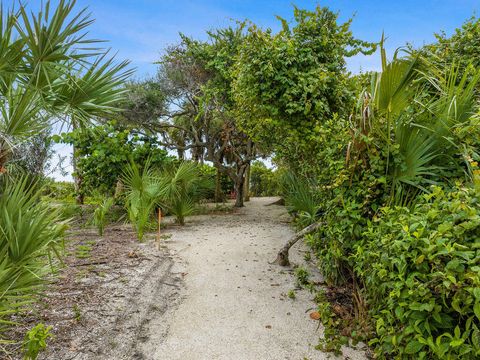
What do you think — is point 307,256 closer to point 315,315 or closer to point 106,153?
point 315,315

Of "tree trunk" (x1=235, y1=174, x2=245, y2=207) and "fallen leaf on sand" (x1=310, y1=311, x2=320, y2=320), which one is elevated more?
"tree trunk" (x1=235, y1=174, x2=245, y2=207)

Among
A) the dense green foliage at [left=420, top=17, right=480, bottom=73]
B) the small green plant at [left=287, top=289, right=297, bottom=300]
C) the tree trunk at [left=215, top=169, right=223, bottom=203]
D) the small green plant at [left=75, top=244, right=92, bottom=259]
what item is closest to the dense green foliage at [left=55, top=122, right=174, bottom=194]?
the tree trunk at [left=215, top=169, right=223, bottom=203]

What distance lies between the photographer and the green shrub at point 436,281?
5.85 ft

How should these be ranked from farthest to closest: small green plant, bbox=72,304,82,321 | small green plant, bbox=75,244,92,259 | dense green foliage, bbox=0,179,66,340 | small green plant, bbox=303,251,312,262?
small green plant, bbox=303,251,312,262 → small green plant, bbox=75,244,92,259 → small green plant, bbox=72,304,82,321 → dense green foliage, bbox=0,179,66,340

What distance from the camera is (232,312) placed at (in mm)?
3428

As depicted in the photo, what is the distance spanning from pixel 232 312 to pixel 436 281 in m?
2.12

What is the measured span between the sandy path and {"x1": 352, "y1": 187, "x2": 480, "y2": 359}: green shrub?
0.86m

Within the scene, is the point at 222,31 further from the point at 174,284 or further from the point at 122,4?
the point at 174,284

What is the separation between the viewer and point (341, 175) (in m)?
3.29

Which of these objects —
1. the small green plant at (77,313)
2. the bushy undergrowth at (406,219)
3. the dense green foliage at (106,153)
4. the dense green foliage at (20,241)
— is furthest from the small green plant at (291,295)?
the dense green foliage at (106,153)

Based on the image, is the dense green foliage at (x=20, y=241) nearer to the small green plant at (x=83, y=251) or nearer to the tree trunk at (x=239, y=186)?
the small green plant at (x=83, y=251)

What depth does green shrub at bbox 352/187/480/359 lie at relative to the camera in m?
1.78

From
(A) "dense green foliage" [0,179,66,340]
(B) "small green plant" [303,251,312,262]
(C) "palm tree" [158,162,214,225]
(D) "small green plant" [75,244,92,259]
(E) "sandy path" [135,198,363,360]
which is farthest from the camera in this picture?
(C) "palm tree" [158,162,214,225]

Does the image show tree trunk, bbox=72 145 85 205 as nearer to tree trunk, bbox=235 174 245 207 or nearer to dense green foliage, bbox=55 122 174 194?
dense green foliage, bbox=55 122 174 194
